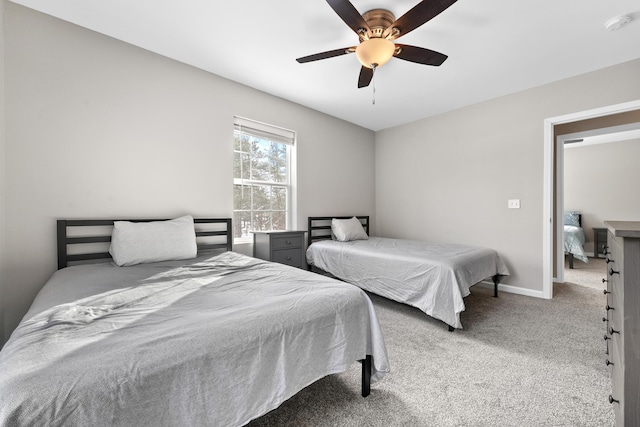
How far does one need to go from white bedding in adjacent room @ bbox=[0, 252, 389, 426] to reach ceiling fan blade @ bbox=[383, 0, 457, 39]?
1.74m

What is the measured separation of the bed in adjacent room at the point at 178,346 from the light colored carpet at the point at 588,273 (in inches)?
163

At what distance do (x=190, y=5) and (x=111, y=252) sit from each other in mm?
1971

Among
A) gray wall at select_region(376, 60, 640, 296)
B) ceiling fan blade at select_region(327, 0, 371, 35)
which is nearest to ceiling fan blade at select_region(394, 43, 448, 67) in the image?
ceiling fan blade at select_region(327, 0, 371, 35)

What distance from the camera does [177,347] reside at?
89cm

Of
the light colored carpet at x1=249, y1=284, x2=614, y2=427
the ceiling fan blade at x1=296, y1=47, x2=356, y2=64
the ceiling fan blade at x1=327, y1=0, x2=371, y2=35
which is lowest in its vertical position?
the light colored carpet at x1=249, y1=284, x2=614, y2=427

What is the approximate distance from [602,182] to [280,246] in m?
6.94

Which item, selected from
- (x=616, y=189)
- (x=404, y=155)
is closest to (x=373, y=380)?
(x=404, y=155)

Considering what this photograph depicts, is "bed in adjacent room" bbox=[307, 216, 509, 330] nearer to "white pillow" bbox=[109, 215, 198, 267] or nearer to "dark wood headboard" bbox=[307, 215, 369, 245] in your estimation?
"dark wood headboard" bbox=[307, 215, 369, 245]

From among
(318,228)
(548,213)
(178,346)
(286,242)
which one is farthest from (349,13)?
(548,213)

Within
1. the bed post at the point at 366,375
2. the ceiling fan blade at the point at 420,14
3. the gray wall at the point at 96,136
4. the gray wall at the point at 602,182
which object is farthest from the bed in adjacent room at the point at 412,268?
the gray wall at the point at 602,182

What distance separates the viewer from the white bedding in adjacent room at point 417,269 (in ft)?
7.75

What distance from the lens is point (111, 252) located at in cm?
211

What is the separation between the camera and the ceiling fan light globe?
1.94m

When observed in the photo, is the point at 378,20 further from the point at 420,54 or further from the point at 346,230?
the point at 346,230
